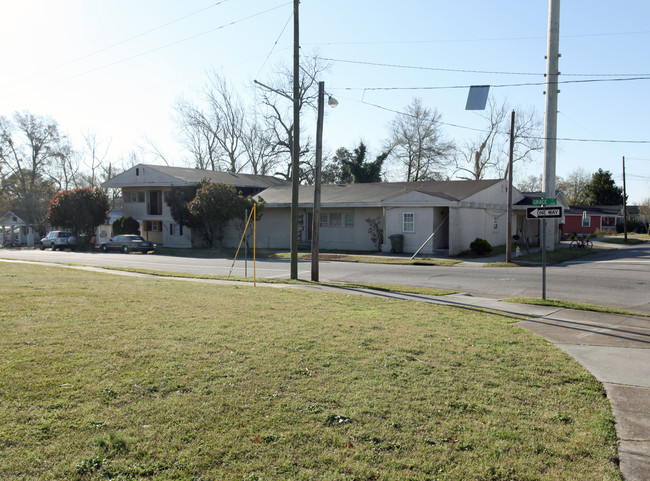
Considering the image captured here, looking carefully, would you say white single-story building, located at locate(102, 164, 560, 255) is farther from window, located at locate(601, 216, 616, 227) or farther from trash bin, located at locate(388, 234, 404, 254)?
window, located at locate(601, 216, 616, 227)

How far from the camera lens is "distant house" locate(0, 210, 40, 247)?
55144mm

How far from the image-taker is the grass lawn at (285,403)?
3.87 metres

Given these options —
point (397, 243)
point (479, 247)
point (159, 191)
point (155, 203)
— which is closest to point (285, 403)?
point (479, 247)

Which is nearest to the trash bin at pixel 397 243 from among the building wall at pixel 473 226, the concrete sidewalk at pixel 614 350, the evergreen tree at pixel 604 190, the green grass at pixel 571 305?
the building wall at pixel 473 226

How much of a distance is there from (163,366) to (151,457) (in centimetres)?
203

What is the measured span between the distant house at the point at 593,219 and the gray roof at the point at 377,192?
33.0m

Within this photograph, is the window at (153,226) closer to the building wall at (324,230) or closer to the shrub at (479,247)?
the building wall at (324,230)

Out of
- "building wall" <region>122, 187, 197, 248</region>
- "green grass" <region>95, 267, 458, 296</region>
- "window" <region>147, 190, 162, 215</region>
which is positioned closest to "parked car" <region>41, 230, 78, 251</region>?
"building wall" <region>122, 187, 197, 248</region>

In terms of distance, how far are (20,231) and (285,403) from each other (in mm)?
61375

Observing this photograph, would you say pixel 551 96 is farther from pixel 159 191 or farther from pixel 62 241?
pixel 62 241

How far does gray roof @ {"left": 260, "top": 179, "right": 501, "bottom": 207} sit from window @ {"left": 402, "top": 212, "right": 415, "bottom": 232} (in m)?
1.45

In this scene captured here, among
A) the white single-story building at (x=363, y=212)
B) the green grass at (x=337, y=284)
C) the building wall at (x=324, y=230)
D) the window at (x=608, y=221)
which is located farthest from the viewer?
the window at (x=608, y=221)

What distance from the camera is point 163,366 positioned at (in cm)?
585

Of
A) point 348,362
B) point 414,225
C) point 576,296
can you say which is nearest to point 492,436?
point 348,362
